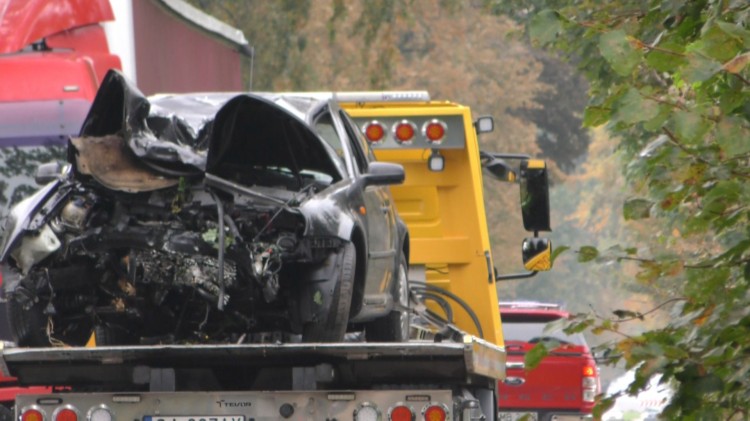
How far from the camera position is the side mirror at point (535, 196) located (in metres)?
12.4

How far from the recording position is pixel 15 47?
43.5 feet

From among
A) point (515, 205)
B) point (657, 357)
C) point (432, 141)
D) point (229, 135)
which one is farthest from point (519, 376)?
point (515, 205)

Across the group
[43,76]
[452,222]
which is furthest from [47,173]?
[452,222]

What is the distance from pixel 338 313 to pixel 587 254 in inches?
84.5

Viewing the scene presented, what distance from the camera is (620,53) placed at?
5.69m

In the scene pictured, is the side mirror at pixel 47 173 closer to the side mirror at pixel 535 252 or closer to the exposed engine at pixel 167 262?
the exposed engine at pixel 167 262

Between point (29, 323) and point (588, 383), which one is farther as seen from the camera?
point (588, 383)

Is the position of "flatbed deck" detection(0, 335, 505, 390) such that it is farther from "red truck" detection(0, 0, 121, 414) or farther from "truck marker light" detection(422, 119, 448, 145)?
"red truck" detection(0, 0, 121, 414)

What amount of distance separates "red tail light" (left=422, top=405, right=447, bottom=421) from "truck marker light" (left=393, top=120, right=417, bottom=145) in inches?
181

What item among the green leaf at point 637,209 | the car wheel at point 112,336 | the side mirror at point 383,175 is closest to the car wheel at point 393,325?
the side mirror at point 383,175

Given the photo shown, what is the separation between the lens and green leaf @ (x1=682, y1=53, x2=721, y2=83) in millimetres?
5395

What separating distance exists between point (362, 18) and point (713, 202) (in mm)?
23841

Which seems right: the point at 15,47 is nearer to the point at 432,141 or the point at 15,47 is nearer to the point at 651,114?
the point at 432,141

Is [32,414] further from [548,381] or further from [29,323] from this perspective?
[548,381]
